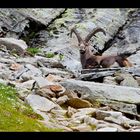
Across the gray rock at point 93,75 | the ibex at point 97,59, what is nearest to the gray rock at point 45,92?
the gray rock at point 93,75

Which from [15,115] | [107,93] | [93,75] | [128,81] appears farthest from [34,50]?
[15,115]

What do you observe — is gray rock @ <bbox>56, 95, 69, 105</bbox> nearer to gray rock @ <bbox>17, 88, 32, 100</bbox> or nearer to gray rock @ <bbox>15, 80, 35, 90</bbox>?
gray rock @ <bbox>17, 88, 32, 100</bbox>

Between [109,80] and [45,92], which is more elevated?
[109,80]

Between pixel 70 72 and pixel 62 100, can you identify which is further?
pixel 70 72

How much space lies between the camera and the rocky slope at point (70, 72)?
12547mm

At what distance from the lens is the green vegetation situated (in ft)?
31.8

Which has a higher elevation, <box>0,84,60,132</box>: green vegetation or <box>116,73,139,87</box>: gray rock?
<box>116,73,139,87</box>: gray rock

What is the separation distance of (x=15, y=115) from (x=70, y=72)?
41.2 ft

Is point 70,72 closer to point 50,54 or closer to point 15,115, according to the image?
point 50,54

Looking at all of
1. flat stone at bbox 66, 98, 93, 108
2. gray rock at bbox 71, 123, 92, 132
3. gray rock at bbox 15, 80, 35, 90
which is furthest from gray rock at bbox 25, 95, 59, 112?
gray rock at bbox 71, 123, 92, 132

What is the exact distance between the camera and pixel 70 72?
Answer: 23.2m

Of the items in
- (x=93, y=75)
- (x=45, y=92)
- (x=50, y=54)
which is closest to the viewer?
(x=45, y=92)

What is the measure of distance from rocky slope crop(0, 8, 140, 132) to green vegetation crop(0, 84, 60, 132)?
1.35ft

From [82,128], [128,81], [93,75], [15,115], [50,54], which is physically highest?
[50,54]
